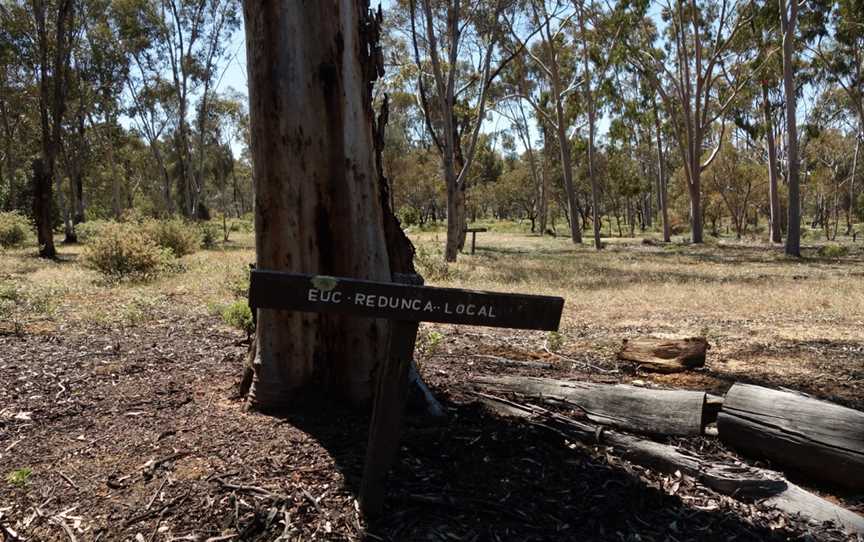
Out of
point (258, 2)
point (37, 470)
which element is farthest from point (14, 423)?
point (258, 2)

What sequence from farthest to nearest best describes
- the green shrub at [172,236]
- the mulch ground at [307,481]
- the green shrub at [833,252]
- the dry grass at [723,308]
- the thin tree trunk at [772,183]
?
the thin tree trunk at [772,183] < the green shrub at [833,252] < the green shrub at [172,236] < the dry grass at [723,308] < the mulch ground at [307,481]

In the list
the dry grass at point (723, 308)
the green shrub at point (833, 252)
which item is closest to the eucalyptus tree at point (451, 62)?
the dry grass at point (723, 308)

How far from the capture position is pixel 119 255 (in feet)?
36.3

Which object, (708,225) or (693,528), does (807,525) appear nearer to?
(693,528)

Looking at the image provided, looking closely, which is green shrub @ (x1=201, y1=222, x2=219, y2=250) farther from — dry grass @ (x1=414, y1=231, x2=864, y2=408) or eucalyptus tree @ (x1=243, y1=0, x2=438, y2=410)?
eucalyptus tree @ (x1=243, y1=0, x2=438, y2=410)

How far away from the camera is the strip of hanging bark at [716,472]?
2662mm

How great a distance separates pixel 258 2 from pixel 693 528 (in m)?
3.15

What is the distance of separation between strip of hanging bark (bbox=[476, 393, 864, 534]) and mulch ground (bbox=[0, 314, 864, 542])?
62 millimetres

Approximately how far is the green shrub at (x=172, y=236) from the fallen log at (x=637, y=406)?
14256mm

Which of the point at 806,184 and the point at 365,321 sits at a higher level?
the point at 806,184

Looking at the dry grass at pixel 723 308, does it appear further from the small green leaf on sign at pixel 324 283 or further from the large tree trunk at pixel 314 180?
the small green leaf on sign at pixel 324 283

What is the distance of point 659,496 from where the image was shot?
2.77 metres

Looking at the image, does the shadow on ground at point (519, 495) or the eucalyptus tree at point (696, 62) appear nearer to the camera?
the shadow on ground at point (519, 495)

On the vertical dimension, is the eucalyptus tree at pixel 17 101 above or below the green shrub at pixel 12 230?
above
